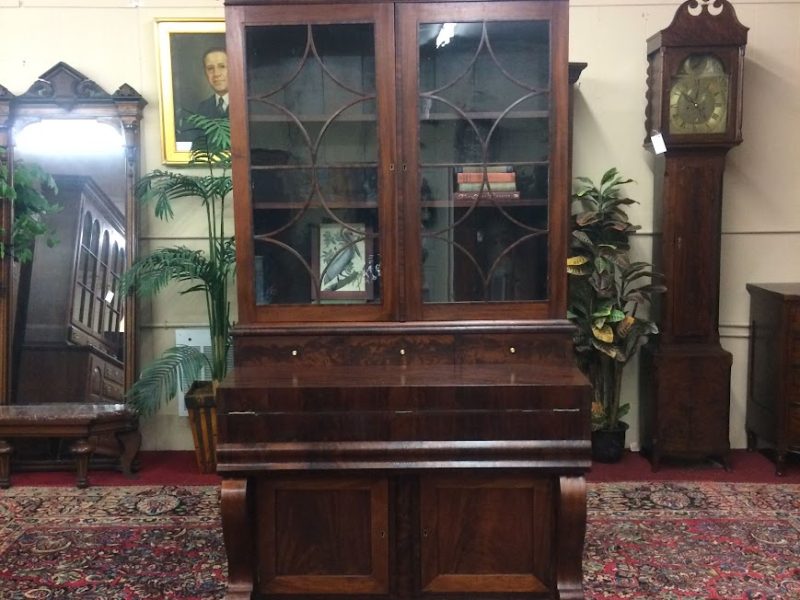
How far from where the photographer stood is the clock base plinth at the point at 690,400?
10.7 ft

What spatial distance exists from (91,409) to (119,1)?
5.99 feet

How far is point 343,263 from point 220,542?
1.13 meters

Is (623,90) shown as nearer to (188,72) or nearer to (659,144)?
(659,144)

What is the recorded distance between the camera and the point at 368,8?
220 centimetres

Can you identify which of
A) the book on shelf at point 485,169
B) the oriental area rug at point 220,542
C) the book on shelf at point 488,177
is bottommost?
the oriental area rug at point 220,542

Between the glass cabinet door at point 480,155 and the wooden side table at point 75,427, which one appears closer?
the glass cabinet door at point 480,155

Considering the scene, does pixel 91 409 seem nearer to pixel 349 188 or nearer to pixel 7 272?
pixel 7 272

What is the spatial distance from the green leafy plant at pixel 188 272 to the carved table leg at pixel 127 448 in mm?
148

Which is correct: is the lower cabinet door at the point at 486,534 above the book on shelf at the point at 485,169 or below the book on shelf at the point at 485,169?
below

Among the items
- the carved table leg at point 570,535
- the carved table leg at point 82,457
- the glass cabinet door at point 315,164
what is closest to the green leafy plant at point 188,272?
the carved table leg at point 82,457

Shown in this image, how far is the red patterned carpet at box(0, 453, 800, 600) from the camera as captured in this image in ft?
7.77

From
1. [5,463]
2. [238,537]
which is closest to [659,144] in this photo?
[238,537]

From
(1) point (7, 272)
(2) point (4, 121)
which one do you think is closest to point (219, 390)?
(1) point (7, 272)

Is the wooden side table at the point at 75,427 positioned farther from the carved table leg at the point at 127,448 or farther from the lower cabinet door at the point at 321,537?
the lower cabinet door at the point at 321,537
